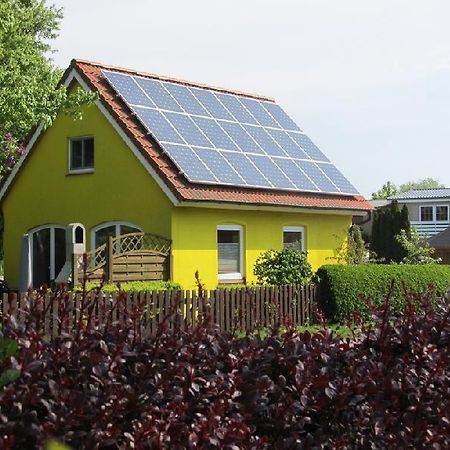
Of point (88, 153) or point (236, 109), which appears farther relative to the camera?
point (236, 109)

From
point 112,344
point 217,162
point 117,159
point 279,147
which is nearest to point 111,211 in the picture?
point 117,159

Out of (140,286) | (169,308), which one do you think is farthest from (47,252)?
(169,308)

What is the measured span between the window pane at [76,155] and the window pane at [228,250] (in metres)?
4.54

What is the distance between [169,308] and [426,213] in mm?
63212

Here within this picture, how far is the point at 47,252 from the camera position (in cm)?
2677

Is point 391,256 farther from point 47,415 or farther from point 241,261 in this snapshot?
point 47,415

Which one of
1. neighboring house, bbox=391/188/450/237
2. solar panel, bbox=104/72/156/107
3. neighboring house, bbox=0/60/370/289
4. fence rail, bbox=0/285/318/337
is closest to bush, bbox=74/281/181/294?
fence rail, bbox=0/285/318/337

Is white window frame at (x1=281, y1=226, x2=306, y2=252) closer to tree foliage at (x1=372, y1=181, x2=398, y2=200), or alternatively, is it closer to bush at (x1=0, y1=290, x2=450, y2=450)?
bush at (x1=0, y1=290, x2=450, y2=450)

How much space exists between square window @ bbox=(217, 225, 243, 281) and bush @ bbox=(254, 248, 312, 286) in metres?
1.90

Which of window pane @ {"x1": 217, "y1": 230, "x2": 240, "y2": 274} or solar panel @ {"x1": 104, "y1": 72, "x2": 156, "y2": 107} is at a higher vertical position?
solar panel @ {"x1": 104, "y1": 72, "x2": 156, "y2": 107}

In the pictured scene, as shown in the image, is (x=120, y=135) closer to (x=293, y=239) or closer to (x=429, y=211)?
(x=293, y=239)

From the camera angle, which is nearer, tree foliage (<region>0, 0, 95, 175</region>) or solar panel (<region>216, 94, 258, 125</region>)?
tree foliage (<region>0, 0, 95, 175</region>)

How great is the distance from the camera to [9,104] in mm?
22344

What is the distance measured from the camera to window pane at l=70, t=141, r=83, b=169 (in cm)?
2623
